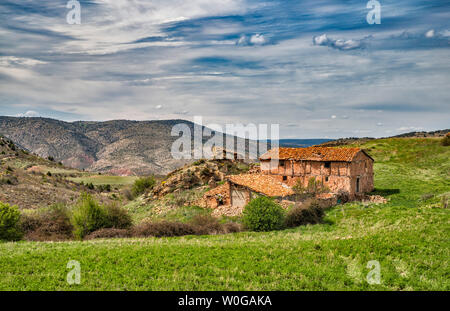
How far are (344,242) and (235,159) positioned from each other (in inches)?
1192

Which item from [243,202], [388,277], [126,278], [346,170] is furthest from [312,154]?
[126,278]

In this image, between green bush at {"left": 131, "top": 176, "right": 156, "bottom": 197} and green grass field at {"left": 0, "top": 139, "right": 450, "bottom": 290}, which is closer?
green grass field at {"left": 0, "top": 139, "right": 450, "bottom": 290}

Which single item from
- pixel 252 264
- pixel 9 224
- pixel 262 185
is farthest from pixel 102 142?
pixel 252 264

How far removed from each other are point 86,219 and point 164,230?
579 centimetres

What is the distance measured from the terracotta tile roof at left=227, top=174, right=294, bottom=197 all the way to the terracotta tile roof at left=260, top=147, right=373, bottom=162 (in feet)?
15.8

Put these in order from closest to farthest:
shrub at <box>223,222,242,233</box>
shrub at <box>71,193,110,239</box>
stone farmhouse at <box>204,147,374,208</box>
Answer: shrub at <box>223,222,242,233</box>, shrub at <box>71,193,110,239</box>, stone farmhouse at <box>204,147,374,208</box>

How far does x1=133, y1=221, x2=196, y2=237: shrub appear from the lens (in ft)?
69.2

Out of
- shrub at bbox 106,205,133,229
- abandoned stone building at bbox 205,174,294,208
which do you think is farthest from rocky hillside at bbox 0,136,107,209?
abandoned stone building at bbox 205,174,294,208

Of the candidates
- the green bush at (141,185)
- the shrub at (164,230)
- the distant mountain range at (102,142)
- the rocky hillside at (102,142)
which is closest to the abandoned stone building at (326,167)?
the shrub at (164,230)

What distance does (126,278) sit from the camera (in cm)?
1080

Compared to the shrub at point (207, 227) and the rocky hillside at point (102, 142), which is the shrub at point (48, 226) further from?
the rocky hillside at point (102, 142)

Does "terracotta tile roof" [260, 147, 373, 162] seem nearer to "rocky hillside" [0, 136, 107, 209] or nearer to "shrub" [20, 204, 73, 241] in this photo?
"shrub" [20, 204, 73, 241]

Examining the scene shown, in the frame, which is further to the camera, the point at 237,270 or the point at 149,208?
the point at 149,208

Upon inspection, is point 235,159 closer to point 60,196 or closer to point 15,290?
point 60,196
